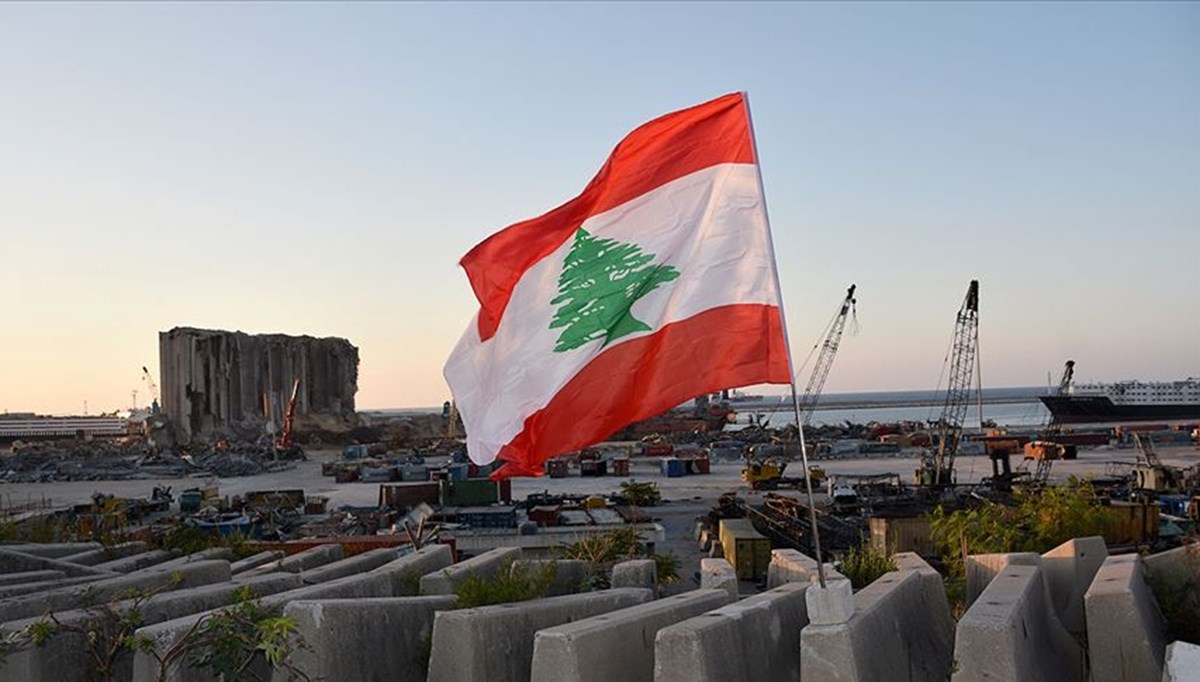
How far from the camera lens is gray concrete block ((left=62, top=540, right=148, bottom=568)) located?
14.7m

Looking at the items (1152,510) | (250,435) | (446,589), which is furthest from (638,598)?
(250,435)

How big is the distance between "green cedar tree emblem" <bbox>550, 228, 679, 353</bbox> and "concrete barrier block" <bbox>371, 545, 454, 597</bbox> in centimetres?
395

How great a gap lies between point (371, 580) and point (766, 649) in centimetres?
442

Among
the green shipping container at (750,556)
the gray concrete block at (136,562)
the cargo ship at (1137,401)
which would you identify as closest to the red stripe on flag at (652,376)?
the gray concrete block at (136,562)

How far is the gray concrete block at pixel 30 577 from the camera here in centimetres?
1235

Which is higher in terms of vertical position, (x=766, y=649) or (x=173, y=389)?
(x=173, y=389)

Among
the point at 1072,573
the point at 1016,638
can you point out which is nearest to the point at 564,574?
the point at 1072,573

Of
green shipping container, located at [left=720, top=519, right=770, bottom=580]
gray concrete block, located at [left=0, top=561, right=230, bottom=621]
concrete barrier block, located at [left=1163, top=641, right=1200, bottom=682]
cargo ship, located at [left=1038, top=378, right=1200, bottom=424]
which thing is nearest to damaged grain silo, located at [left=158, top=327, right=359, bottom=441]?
cargo ship, located at [left=1038, top=378, right=1200, bottom=424]

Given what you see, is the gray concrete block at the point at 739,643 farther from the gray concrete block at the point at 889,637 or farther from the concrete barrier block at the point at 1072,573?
the concrete barrier block at the point at 1072,573

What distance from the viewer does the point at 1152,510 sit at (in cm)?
2519

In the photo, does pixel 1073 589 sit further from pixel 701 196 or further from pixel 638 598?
pixel 701 196

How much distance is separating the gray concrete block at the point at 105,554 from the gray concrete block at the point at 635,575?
7683mm

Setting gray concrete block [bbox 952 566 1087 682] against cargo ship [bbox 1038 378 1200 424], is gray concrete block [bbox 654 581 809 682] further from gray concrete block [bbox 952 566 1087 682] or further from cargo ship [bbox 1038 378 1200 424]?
cargo ship [bbox 1038 378 1200 424]

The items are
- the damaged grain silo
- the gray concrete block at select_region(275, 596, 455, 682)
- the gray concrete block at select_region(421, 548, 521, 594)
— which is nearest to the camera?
the gray concrete block at select_region(275, 596, 455, 682)
